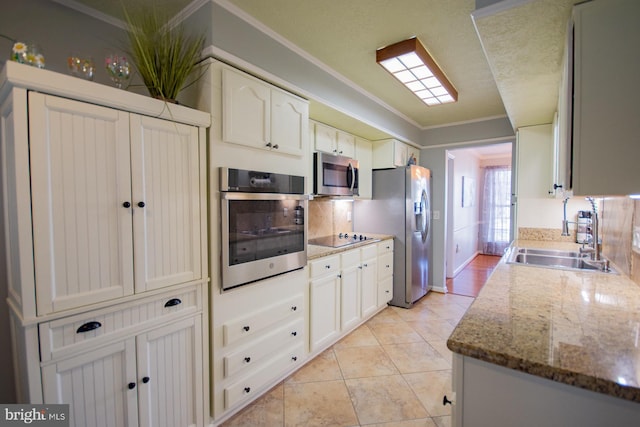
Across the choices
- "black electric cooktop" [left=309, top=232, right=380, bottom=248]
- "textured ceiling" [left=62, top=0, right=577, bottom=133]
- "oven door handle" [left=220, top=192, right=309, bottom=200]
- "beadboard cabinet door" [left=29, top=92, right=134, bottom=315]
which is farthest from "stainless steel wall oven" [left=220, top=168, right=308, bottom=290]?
"textured ceiling" [left=62, top=0, right=577, bottom=133]

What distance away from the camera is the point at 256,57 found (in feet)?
5.97

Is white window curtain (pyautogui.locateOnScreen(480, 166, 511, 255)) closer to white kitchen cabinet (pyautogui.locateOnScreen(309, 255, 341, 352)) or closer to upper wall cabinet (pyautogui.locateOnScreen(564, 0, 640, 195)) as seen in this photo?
white kitchen cabinet (pyautogui.locateOnScreen(309, 255, 341, 352))

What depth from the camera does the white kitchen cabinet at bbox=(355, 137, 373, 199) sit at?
343cm

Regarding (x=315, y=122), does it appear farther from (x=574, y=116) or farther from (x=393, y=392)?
(x=393, y=392)

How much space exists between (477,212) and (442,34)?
6.02 metres

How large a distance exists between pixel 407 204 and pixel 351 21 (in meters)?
2.16

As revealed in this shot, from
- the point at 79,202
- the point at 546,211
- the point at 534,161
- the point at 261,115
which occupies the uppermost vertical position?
the point at 261,115

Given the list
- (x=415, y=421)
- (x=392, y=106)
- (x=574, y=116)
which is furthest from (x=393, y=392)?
(x=392, y=106)

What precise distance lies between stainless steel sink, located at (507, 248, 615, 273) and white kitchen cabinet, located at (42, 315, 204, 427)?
2.25 metres

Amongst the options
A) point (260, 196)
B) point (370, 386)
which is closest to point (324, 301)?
point (370, 386)

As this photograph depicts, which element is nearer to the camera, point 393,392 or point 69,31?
point 69,31

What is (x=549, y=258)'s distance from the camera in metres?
2.44

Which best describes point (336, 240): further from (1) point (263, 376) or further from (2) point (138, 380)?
(2) point (138, 380)
